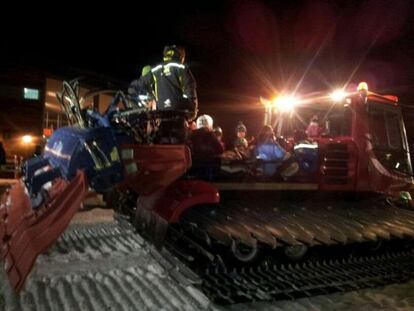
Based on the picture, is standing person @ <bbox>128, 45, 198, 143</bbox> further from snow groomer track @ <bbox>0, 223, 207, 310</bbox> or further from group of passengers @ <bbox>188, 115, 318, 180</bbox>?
snow groomer track @ <bbox>0, 223, 207, 310</bbox>

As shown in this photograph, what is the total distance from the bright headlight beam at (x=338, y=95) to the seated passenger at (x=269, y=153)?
1284 millimetres

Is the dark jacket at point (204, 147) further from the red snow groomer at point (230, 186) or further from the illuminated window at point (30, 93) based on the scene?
the illuminated window at point (30, 93)

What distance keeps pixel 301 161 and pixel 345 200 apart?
2.83 feet

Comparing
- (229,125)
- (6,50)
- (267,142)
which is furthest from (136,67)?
(267,142)

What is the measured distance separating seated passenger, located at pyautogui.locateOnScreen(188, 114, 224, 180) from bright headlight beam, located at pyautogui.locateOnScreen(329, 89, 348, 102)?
7.31ft

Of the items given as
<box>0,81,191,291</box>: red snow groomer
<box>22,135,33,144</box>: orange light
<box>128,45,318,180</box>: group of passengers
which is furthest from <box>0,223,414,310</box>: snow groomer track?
<box>22,135,33,144</box>: orange light

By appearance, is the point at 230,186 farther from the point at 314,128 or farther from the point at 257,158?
the point at 314,128

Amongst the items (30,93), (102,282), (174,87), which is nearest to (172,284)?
(102,282)

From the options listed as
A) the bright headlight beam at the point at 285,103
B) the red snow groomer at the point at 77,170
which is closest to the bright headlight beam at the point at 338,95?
the bright headlight beam at the point at 285,103

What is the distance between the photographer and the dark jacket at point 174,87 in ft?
15.8

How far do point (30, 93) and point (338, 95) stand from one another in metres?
15.6

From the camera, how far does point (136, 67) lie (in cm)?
2541

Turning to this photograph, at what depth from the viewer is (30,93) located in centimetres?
1839

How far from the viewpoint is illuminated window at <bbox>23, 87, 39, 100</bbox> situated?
18.3 meters
